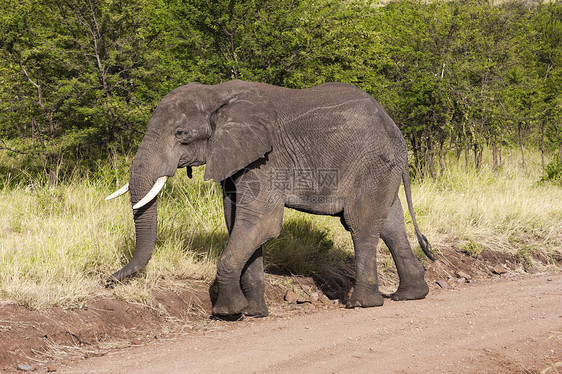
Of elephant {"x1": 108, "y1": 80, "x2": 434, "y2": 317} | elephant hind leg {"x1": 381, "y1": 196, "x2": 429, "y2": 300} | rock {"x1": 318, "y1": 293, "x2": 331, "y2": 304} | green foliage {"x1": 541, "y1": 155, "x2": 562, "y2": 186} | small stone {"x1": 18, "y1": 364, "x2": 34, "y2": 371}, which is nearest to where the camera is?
small stone {"x1": 18, "y1": 364, "x2": 34, "y2": 371}

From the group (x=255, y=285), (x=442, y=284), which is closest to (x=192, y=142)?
(x=255, y=285)

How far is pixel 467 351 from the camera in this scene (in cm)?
493

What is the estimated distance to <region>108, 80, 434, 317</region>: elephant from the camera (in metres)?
6.07

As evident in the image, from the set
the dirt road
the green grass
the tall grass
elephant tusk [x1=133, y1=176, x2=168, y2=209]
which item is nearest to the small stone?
the dirt road

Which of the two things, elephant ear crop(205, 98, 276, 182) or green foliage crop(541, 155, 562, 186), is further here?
green foliage crop(541, 155, 562, 186)

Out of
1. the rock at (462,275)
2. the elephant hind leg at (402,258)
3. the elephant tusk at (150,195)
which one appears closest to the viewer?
the elephant tusk at (150,195)

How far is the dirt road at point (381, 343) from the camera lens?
4.63 metres

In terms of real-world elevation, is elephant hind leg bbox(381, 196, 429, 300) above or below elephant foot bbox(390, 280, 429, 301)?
above

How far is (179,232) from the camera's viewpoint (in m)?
7.68

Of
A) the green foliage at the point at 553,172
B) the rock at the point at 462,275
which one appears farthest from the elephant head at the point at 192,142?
the green foliage at the point at 553,172

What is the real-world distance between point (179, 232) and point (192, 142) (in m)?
1.82

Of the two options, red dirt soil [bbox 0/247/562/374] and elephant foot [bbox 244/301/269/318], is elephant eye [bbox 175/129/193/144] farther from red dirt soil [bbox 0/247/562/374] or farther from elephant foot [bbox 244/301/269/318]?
elephant foot [bbox 244/301/269/318]

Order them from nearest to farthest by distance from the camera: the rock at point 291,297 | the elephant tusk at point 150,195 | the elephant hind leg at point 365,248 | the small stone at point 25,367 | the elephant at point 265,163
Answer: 1. the small stone at point 25,367
2. the elephant tusk at point 150,195
3. the elephant at point 265,163
4. the elephant hind leg at point 365,248
5. the rock at point 291,297

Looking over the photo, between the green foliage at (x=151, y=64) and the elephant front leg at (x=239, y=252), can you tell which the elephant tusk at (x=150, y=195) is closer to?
the elephant front leg at (x=239, y=252)
